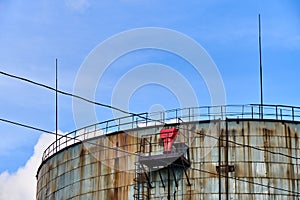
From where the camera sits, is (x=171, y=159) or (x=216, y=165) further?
(x=216, y=165)

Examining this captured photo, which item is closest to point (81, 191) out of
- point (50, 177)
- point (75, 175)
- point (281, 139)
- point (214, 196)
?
point (75, 175)

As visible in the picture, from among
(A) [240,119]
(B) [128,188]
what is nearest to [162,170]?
(B) [128,188]

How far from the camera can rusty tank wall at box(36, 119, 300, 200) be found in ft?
112

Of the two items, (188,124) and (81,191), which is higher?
(188,124)

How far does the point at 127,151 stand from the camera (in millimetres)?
35844

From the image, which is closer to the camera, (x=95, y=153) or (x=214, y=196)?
(x=214, y=196)

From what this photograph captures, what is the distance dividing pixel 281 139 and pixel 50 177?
12.1 m

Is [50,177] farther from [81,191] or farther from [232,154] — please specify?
[232,154]

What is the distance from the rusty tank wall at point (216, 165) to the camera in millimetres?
34031

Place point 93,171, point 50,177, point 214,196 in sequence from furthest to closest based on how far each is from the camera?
1. point 50,177
2. point 93,171
3. point 214,196

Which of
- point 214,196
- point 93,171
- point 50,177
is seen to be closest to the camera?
point 214,196

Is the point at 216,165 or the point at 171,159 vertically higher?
the point at 171,159

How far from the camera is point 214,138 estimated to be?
114ft

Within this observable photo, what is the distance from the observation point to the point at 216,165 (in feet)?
112
